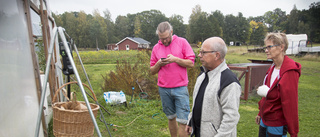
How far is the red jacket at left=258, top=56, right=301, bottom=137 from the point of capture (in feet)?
6.02

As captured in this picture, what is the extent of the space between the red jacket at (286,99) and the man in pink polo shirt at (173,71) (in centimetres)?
109

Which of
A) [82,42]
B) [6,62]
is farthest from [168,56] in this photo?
[82,42]

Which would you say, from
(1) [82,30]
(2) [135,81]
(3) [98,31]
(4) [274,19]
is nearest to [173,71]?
(2) [135,81]

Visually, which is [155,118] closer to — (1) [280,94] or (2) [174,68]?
(2) [174,68]

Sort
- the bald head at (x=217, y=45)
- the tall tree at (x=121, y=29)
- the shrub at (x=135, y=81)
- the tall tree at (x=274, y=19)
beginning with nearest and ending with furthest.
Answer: the bald head at (x=217, y=45)
the shrub at (x=135, y=81)
the tall tree at (x=121, y=29)
the tall tree at (x=274, y=19)

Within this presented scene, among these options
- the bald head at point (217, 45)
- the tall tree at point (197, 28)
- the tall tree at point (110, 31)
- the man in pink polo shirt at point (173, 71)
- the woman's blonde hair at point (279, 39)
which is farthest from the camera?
the tall tree at point (110, 31)

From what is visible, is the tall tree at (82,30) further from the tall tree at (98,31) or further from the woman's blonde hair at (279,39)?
the woman's blonde hair at (279,39)

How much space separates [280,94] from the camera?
189 centimetres

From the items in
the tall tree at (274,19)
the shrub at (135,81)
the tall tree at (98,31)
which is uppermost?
the tall tree at (274,19)

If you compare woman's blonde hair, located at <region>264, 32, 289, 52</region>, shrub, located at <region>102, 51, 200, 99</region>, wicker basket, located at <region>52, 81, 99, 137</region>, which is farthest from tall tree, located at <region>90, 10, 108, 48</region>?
woman's blonde hair, located at <region>264, 32, 289, 52</region>

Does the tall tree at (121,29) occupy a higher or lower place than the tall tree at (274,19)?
lower

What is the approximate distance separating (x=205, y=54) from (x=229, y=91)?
0.36 metres

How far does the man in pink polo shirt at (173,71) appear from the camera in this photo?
273cm

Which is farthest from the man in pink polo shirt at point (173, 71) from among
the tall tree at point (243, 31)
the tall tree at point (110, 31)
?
the tall tree at point (243, 31)
